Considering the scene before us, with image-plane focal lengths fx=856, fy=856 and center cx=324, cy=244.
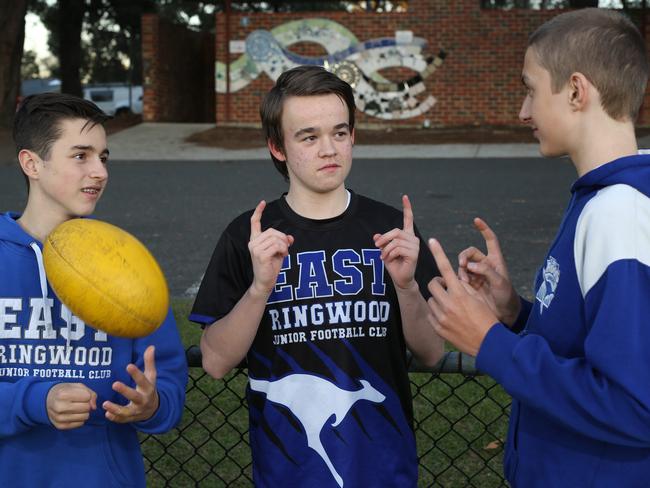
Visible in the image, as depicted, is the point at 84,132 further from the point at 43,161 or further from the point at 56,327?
the point at 56,327

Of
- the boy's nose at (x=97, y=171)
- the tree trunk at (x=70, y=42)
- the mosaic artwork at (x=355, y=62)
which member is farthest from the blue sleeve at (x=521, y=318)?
the tree trunk at (x=70, y=42)

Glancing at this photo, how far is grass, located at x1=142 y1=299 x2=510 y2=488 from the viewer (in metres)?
3.94

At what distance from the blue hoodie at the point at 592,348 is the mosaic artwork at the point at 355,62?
19.1 m

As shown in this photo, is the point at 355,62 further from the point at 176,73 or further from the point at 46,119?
the point at 46,119

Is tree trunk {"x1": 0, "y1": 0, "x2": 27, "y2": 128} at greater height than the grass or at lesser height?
lesser

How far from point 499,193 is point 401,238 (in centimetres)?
974

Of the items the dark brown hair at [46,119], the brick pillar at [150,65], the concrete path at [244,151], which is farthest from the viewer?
the brick pillar at [150,65]

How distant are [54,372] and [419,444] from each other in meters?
2.44

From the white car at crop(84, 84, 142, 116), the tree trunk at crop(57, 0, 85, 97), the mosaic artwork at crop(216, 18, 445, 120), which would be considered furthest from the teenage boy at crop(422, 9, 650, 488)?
the white car at crop(84, 84, 142, 116)

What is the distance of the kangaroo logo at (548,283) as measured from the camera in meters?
1.90

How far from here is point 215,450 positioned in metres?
4.32

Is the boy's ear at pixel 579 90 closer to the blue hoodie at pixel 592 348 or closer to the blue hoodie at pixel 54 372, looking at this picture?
the blue hoodie at pixel 592 348

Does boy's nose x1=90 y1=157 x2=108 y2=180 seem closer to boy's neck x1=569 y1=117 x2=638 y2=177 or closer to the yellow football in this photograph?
the yellow football

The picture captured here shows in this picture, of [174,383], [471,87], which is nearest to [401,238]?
[174,383]
